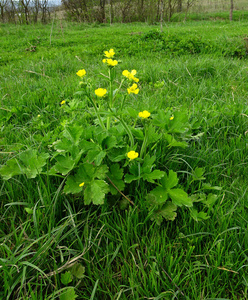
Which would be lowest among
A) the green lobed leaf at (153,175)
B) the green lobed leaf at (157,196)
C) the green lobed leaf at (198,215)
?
the green lobed leaf at (198,215)

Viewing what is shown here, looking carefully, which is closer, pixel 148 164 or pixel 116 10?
pixel 148 164

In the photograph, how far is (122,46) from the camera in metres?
5.14

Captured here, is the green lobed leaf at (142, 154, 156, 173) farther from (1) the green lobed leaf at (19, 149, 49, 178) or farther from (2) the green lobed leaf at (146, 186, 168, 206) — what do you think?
(1) the green lobed leaf at (19, 149, 49, 178)

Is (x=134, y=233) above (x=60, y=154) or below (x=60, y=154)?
below

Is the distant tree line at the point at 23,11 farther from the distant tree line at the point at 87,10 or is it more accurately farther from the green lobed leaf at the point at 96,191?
the green lobed leaf at the point at 96,191

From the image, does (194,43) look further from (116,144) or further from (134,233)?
(134,233)

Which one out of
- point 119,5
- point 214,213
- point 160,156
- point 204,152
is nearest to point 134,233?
point 214,213

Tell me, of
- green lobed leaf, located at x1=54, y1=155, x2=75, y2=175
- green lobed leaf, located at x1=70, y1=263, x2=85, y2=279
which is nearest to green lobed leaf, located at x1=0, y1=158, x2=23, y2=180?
green lobed leaf, located at x1=54, y1=155, x2=75, y2=175

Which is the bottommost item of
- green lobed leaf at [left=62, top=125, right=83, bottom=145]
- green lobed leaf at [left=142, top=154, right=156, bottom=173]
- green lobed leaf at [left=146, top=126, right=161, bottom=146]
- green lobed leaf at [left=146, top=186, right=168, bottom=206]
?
green lobed leaf at [left=146, top=186, right=168, bottom=206]

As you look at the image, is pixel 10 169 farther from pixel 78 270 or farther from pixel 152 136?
pixel 152 136

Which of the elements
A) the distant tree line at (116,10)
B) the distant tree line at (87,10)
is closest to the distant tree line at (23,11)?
the distant tree line at (87,10)

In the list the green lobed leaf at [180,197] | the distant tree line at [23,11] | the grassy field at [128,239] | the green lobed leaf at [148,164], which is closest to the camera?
the grassy field at [128,239]

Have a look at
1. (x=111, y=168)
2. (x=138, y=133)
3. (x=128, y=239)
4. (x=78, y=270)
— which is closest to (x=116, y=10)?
(x=138, y=133)

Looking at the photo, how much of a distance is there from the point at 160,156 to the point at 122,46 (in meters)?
4.59
